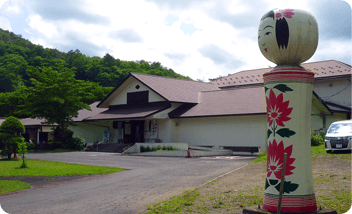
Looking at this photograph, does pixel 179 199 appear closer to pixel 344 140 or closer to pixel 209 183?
pixel 209 183

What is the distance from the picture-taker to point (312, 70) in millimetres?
31500

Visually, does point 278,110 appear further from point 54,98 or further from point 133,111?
point 54,98

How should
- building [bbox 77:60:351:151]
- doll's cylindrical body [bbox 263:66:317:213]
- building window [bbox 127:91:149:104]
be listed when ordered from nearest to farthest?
doll's cylindrical body [bbox 263:66:317:213] → building [bbox 77:60:351:151] → building window [bbox 127:91:149:104]

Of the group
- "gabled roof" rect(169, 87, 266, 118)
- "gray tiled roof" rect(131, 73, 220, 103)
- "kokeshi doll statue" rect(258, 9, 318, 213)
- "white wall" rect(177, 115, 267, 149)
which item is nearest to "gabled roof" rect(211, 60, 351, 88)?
"gray tiled roof" rect(131, 73, 220, 103)

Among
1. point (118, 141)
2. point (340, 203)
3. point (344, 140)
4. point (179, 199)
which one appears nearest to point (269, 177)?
point (340, 203)

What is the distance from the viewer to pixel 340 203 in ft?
24.1

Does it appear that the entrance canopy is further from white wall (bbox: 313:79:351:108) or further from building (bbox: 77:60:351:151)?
white wall (bbox: 313:79:351:108)

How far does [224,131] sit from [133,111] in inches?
361

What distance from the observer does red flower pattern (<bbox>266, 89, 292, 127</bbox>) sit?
5930 millimetres

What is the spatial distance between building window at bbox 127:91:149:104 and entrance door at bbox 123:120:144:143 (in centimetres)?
205

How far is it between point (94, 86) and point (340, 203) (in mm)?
55749

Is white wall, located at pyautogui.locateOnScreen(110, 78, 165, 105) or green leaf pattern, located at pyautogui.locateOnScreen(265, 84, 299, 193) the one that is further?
white wall, located at pyautogui.locateOnScreen(110, 78, 165, 105)

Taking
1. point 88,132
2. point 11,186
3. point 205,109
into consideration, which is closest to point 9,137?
point 11,186

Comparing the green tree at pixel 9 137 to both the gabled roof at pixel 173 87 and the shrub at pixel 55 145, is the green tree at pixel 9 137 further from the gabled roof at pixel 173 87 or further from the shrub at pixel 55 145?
the shrub at pixel 55 145
